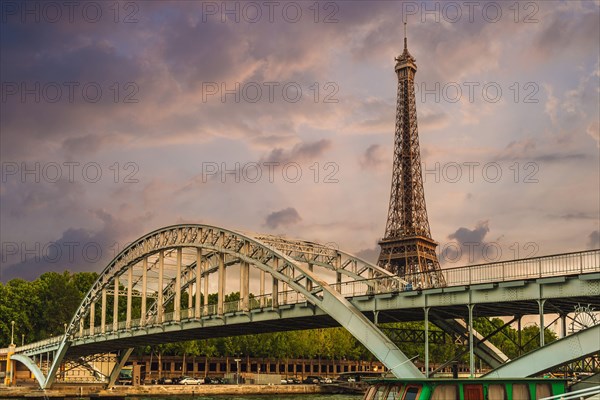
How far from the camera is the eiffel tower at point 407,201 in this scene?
119 meters

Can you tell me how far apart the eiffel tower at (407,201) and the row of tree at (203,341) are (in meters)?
12.3

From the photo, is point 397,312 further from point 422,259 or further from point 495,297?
point 422,259

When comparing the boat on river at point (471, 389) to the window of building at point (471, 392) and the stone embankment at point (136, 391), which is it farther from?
the stone embankment at point (136, 391)

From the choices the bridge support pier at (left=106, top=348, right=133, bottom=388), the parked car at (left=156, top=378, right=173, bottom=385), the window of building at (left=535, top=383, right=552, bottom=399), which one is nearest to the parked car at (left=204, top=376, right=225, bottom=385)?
the parked car at (left=156, top=378, right=173, bottom=385)

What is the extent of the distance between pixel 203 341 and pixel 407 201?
127 feet

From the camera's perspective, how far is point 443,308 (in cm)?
4166

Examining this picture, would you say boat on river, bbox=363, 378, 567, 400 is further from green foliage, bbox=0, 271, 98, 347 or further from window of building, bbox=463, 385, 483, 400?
green foliage, bbox=0, 271, 98, 347

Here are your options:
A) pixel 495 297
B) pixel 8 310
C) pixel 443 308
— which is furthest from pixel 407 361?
pixel 8 310

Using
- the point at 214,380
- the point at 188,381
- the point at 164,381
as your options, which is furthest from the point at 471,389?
the point at 214,380

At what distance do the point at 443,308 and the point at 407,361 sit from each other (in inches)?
125

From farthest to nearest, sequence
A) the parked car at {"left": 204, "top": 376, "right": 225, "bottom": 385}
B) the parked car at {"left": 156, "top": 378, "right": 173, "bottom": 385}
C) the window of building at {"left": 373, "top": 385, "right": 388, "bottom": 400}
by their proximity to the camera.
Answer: the parked car at {"left": 204, "top": 376, "right": 225, "bottom": 385} → the parked car at {"left": 156, "top": 378, "right": 173, "bottom": 385} → the window of building at {"left": 373, "top": 385, "right": 388, "bottom": 400}

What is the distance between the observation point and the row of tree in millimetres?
116625

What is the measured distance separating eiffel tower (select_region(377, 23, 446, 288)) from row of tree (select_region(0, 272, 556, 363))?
12253 millimetres

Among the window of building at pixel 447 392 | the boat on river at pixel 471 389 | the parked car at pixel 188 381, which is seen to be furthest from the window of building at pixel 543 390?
the parked car at pixel 188 381
